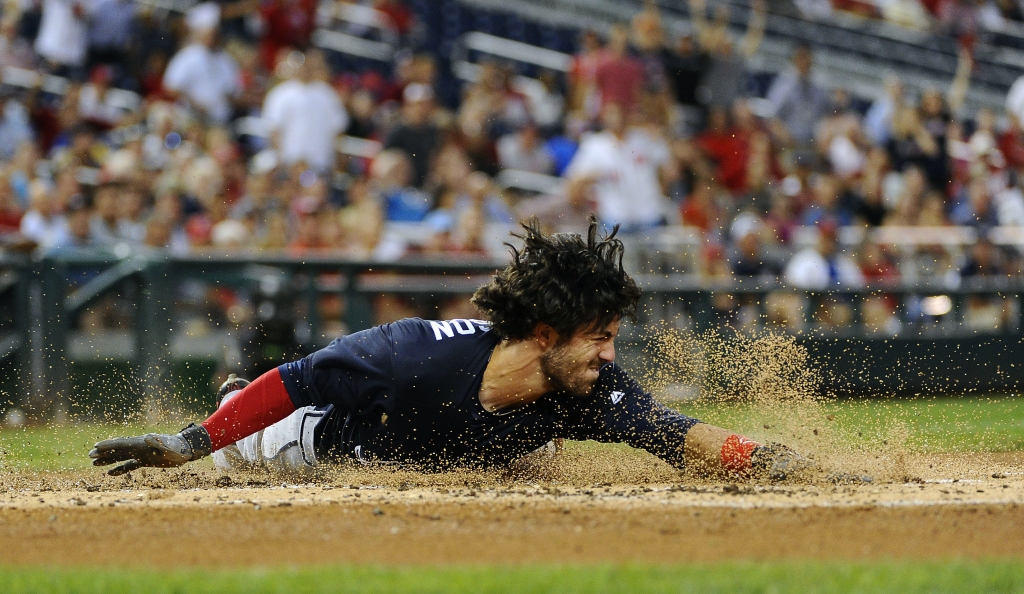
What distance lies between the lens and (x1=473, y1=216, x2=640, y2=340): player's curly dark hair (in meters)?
5.64

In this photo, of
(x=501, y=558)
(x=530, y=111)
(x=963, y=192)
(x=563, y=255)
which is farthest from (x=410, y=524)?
(x=963, y=192)

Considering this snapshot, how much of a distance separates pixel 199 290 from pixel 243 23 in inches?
196

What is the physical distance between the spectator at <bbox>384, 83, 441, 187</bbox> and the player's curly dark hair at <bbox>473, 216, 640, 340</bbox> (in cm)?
678

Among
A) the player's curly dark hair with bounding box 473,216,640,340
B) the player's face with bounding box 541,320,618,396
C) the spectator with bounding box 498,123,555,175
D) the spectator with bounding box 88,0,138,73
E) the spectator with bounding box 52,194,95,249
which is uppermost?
the spectator with bounding box 88,0,138,73

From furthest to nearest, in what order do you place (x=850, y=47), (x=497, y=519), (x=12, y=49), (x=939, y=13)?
(x=939, y=13)
(x=850, y=47)
(x=12, y=49)
(x=497, y=519)

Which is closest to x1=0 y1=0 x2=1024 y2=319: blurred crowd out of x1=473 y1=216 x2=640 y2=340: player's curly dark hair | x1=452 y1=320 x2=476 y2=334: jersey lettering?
x1=452 y1=320 x2=476 y2=334: jersey lettering

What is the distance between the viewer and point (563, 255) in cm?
580

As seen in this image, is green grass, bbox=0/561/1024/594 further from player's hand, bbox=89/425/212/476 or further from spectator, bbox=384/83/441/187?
spectator, bbox=384/83/441/187

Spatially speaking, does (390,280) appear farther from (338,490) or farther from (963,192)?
(963,192)

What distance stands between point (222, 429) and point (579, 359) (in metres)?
1.67

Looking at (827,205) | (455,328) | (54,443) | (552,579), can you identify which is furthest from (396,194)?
(552,579)

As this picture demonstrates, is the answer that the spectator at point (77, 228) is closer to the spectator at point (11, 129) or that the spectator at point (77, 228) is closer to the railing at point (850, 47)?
the spectator at point (11, 129)

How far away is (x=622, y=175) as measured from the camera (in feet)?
41.0

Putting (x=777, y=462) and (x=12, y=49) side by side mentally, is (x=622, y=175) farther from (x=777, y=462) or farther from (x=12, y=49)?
(x=777, y=462)
